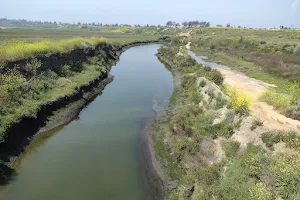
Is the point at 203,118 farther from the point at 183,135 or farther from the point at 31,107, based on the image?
the point at 31,107

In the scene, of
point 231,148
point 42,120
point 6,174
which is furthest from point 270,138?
point 42,120

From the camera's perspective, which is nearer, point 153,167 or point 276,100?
point 153,167

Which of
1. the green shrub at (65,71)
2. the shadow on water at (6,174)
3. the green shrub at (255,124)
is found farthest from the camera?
the green shrub at (65,71)

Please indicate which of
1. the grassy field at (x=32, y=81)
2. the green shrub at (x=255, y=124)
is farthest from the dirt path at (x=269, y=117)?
the grassy field at (x=32, y=81)

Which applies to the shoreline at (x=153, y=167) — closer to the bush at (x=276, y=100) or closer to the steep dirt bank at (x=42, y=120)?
the steep dirt bank at (x=42, y=120)

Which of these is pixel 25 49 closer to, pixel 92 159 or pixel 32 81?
pixel 32 81

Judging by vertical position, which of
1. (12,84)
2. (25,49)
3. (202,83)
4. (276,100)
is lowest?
(202,83)

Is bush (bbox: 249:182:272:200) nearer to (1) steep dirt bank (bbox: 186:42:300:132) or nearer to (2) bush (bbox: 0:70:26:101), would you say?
(1) steep dirt bank (bbox: 186:42:300:132)

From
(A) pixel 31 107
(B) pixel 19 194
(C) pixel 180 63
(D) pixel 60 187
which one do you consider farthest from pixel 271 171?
(C) pixel 180 63
